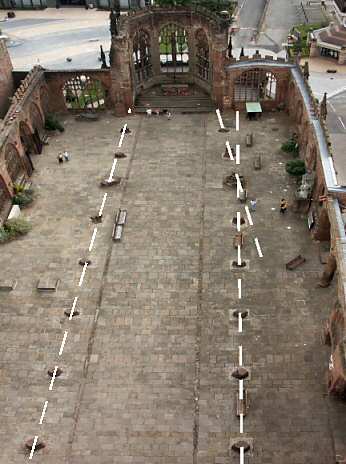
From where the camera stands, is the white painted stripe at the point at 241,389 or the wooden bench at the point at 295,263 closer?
the white painted stripe at the point at 241,389

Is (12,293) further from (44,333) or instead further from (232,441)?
(232,441)

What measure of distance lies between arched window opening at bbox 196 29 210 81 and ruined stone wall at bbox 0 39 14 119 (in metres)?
22.3

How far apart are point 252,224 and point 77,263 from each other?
15076 mm

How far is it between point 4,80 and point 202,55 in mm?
23305

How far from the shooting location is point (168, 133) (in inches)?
2024

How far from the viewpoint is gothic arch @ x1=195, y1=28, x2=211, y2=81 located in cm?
5376

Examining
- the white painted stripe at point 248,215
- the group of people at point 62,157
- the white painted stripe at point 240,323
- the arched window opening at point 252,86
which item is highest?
the arched window opening at point 252,86

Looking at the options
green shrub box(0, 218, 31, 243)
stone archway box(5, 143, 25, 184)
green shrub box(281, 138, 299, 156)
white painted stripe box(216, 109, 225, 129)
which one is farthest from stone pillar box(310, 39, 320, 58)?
green shrub box(0, 218, 31, 243)

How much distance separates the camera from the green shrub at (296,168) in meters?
43.0

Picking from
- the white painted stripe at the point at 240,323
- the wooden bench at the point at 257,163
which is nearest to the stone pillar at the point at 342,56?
the wooden bench at the point at 257,163

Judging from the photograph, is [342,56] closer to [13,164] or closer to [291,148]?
[291,148]

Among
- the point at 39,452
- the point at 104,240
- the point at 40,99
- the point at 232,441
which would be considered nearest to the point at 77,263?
the point at 104,240

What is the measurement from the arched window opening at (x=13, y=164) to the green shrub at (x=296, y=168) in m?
25.8

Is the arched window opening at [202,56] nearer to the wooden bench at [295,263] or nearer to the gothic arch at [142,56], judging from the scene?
the gothic arch at [142,56]
